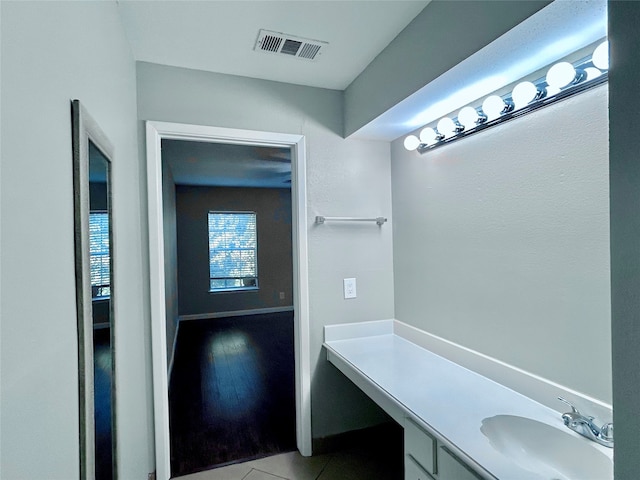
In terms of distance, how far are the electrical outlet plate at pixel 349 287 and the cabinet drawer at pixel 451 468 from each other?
1.13 metres

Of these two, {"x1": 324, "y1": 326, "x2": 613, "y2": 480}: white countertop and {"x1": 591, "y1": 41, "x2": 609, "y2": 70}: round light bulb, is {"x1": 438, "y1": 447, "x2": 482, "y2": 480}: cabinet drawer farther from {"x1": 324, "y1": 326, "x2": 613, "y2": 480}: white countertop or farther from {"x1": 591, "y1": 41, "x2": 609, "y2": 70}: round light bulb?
{"x1": 591, "y1": 41, "x2": 609, "y2": 70}: round light bulb

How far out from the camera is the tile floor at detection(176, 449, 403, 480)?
1963 mm

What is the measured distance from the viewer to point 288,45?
169cm

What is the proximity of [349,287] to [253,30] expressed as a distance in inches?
59.3

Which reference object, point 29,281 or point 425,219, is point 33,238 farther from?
point 425,219

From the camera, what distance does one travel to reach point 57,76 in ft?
2.36

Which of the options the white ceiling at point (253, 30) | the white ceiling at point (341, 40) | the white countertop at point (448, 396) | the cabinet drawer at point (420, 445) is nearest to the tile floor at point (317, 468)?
the white countertop at point (448, 396)

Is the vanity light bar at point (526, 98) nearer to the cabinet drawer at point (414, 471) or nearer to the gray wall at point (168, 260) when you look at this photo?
the cabinet drawer at point (414, 471)

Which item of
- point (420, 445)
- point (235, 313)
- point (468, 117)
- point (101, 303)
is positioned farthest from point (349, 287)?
point (235, 313)

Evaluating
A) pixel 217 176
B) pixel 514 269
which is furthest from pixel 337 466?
pixel 217 176

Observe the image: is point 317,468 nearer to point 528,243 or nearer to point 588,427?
point 588,427

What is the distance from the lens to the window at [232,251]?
626 cm

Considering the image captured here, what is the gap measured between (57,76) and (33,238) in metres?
0.37

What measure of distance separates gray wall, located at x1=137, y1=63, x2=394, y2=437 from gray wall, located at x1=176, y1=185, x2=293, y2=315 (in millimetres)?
4407
